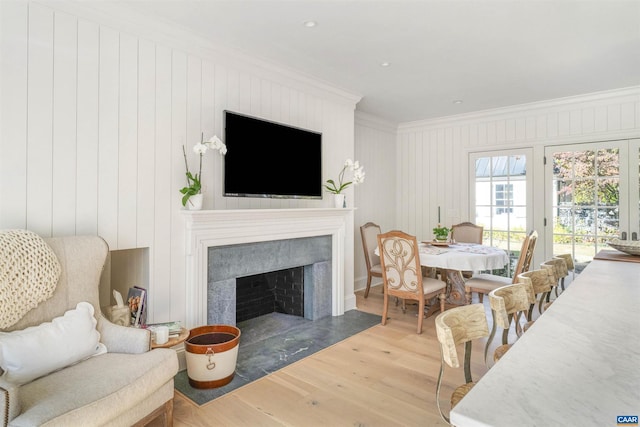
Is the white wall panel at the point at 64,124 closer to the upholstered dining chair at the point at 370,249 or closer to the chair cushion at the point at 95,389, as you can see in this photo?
the chair cushion at the point at 95,389

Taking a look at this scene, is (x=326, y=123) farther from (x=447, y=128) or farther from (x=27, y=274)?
(x=27, y=274)

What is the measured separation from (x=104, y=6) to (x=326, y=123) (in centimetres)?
230

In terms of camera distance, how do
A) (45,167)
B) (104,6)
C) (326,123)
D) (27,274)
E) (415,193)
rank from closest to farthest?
(27,274) < (45,167) < (104,6) < (326,123) < (415,193)

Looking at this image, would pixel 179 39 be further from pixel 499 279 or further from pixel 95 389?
pixel 499 279

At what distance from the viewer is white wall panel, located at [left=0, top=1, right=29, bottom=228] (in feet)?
6.68

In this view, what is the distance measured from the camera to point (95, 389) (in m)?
1.61

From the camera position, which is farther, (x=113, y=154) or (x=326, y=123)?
(x=326, y=123)

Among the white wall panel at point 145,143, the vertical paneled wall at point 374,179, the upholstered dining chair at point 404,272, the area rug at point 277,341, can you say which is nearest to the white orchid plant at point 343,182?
the upholstered dining chair at point 404,272

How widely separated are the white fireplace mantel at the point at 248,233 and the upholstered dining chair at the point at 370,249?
2.36 feet

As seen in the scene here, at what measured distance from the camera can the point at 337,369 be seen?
2.78m

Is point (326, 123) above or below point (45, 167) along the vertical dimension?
above

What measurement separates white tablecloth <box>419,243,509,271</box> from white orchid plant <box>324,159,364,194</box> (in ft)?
3.51

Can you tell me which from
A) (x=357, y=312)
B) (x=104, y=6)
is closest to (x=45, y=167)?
(x=104, y=6)

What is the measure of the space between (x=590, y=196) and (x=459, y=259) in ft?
7.29
